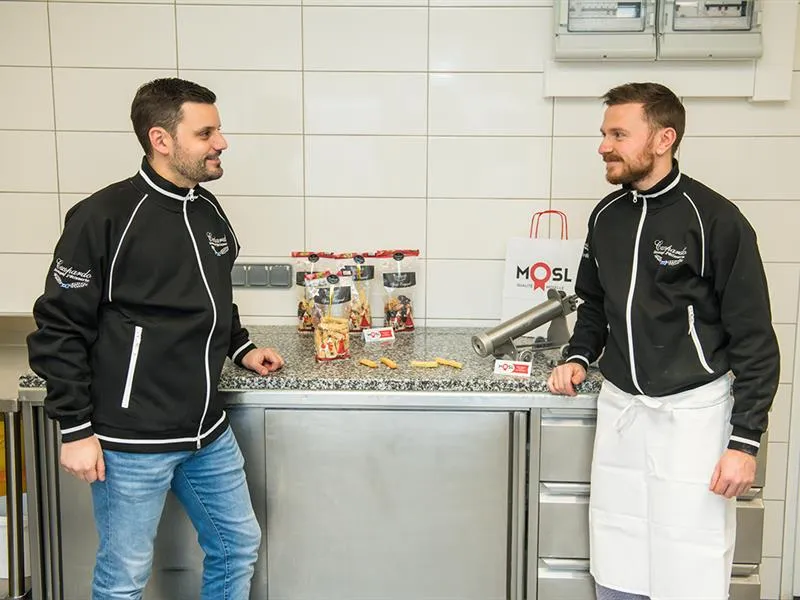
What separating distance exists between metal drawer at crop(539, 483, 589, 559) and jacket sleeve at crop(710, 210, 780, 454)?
1.58 ft

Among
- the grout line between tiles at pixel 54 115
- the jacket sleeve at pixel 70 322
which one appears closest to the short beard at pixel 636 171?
the jacket sleeve at pixel 70 322

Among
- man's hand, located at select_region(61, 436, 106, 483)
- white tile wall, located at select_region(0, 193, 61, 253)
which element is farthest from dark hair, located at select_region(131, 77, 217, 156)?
white tile wall, located at select_region(0, 193, 61, 253)

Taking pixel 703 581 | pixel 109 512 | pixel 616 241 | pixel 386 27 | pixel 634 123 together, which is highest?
pixel 386 27

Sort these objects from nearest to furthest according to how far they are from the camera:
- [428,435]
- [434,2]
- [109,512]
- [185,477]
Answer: [109,512]
[185,477]
[428,435]
[434,2]

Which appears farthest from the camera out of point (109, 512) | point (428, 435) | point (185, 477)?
point (428, 435)

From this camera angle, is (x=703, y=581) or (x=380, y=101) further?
(x=380, y=101)

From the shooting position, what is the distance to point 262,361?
202cm

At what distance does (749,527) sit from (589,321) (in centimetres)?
66

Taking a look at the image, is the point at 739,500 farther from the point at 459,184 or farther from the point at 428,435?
the point at 459,184

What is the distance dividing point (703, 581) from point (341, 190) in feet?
4.97

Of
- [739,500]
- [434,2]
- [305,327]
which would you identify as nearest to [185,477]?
[305,327]

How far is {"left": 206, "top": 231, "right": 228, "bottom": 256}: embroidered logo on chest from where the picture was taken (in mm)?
1762

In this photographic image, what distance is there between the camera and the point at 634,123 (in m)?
1.70

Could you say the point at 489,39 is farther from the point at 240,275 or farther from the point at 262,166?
the point at 240,275
